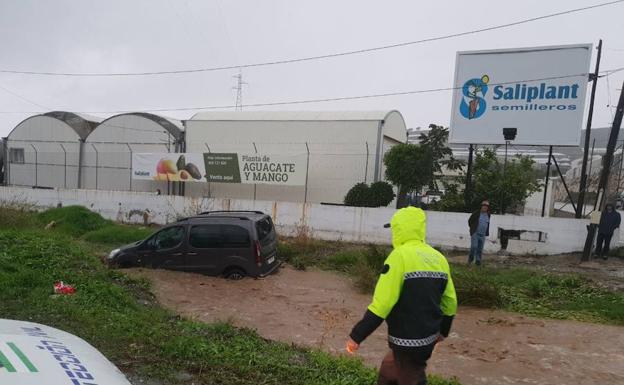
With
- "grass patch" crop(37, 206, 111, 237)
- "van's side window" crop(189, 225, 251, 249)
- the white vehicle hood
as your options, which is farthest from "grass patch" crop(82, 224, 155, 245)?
the white vehicle hood

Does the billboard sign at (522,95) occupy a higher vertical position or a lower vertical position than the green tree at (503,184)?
higher

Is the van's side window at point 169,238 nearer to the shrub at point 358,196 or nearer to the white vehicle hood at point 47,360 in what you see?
the white vehicle hood at point 47,360

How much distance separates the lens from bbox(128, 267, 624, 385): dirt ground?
5148mm

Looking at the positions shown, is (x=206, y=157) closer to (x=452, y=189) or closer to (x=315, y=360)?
(x=452, y=189)

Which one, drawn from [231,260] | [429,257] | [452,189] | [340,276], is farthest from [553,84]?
[429,257]

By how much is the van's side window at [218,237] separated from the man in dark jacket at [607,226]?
10.0 metres

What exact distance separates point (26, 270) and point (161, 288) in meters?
2.48

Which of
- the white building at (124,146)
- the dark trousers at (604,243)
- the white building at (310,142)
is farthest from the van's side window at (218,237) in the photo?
the white building at (124,146)

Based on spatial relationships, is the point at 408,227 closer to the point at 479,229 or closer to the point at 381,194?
the point at 479,229

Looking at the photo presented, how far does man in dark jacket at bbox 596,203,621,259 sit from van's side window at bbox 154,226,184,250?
1130 centimetres

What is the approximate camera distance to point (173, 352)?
4.67m

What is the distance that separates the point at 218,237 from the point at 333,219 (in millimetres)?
7917

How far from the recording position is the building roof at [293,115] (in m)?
Answer: 24.3

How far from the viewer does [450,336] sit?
6500mm
